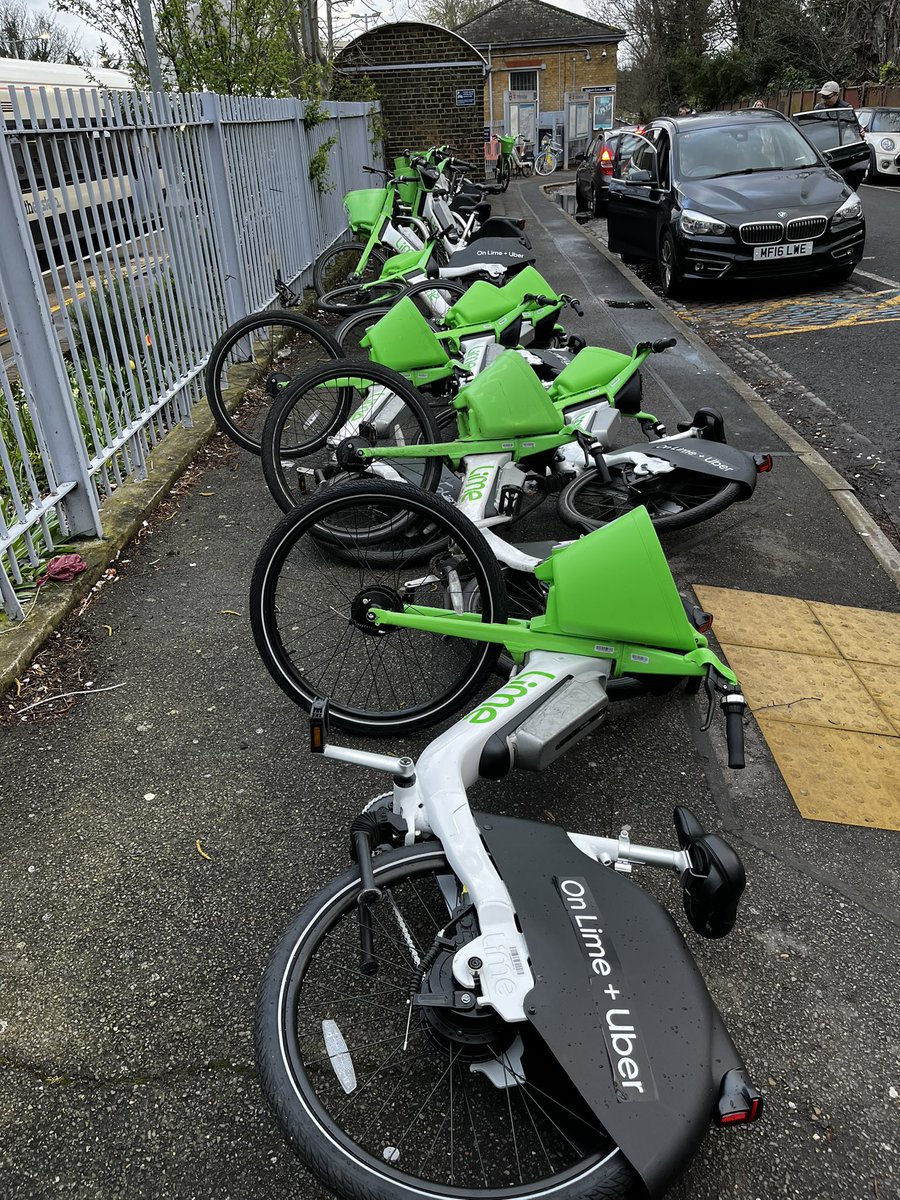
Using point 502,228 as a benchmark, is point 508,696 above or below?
below

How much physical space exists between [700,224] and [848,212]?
152 centimetres

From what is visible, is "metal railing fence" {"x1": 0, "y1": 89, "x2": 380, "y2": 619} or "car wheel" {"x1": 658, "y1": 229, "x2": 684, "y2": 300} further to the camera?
"car wheel" {"x1": 658, "y1": 229, "x2": 684, "y2": 300}

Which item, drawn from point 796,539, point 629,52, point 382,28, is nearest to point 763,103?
point 629,52

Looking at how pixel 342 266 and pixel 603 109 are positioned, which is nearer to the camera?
pixel 342 266

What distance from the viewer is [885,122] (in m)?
22.4

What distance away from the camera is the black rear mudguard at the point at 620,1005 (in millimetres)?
1654

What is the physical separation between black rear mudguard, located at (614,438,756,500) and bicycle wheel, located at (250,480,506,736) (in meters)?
1.35

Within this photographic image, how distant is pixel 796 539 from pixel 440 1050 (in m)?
3.55

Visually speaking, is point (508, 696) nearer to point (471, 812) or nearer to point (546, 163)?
point (471, 812)

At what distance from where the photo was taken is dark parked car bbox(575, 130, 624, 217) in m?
16.7

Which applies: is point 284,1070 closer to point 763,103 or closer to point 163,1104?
point 163,1104

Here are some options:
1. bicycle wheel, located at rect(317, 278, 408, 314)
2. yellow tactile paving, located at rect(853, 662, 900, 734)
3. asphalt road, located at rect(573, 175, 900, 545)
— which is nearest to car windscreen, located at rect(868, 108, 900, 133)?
asphalt road, located at rect(573, 175, 900, 545)

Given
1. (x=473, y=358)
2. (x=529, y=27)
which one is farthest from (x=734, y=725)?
(x=529, y=27)

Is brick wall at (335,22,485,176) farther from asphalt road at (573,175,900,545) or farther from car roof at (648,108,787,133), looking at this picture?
asphalt road at (573,175,900,545)
